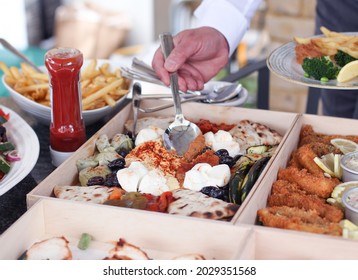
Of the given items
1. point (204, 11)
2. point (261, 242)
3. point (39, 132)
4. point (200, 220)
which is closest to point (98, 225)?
point (200, 220)

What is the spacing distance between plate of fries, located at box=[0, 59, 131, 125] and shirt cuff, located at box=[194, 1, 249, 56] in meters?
0.43

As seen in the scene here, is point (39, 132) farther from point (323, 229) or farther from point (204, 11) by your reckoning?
point (323, 229)

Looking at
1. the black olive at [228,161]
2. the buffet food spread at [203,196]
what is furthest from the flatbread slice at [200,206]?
the black olive at [228,161]

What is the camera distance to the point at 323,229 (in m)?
1.39

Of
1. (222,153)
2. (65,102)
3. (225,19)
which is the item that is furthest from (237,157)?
(225,19)

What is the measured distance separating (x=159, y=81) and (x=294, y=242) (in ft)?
3.34

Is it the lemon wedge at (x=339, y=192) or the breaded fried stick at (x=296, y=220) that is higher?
the breaded fried stick at (x=296, y=220)

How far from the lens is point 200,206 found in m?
1.50

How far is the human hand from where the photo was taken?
2.11 metres

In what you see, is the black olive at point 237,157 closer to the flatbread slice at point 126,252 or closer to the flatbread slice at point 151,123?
the flatbread slice at point 151,123

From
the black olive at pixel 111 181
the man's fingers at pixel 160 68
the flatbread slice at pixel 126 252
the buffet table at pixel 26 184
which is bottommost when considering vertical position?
the buffet table at pixel 26 184

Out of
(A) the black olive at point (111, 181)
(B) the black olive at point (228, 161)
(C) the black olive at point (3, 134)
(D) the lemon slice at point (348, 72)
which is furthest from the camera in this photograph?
(D) the lemon slice at point (348, 72)

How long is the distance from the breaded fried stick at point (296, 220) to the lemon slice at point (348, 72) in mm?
678

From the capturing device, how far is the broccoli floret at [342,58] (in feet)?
7.11
